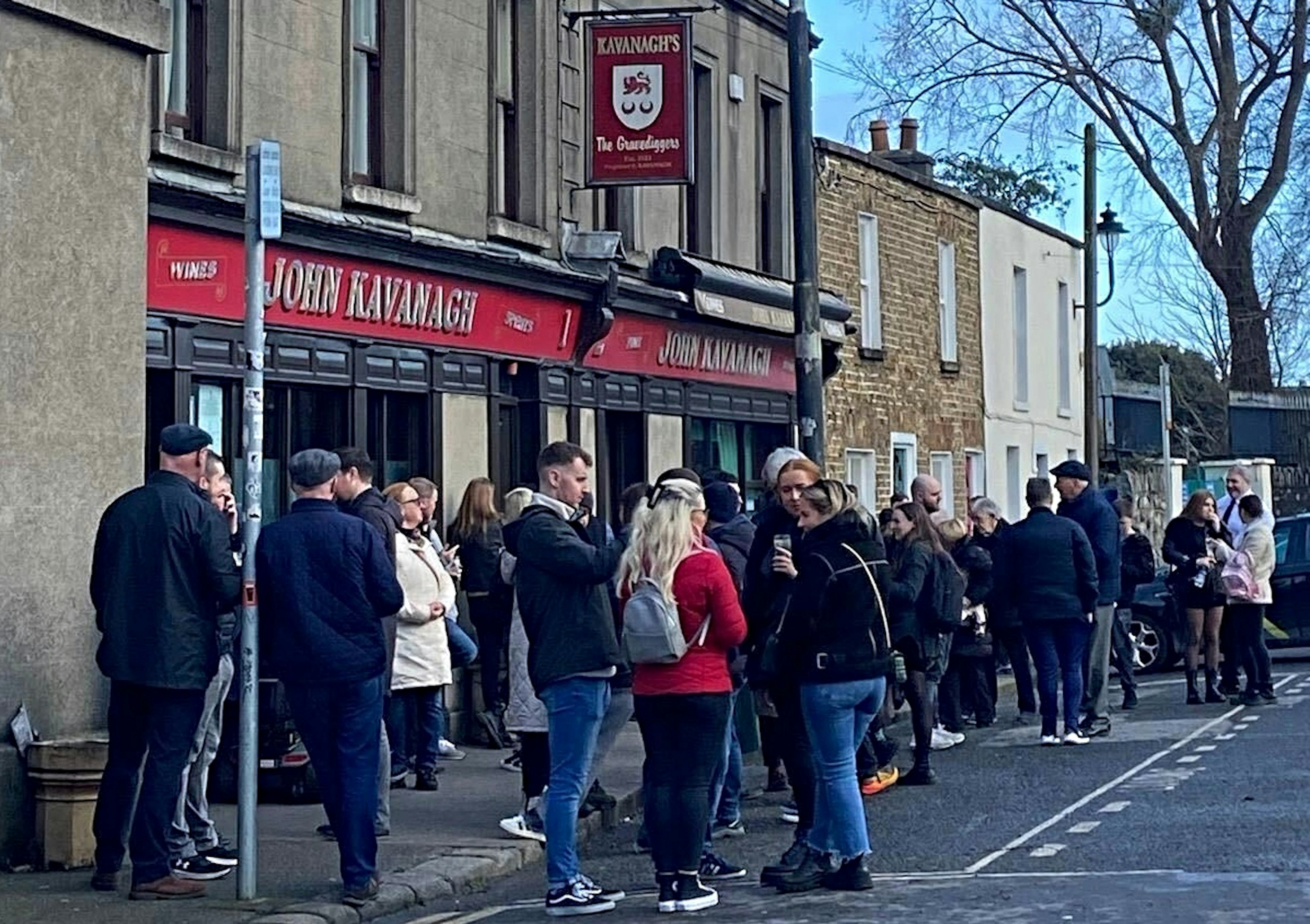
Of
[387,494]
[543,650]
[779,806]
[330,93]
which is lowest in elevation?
[779,806]

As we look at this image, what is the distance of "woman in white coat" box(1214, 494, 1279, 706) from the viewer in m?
18.7

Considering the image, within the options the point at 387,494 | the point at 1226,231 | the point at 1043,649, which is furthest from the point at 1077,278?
the point at 387,494

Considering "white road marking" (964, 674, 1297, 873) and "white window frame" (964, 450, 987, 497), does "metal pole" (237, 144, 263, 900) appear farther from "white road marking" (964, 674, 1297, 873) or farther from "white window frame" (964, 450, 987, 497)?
"white window frame" (964, 450, 987, 497)

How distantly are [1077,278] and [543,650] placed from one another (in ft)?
96.5

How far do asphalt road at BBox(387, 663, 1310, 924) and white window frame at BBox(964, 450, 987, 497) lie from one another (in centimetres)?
1553

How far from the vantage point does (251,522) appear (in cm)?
940

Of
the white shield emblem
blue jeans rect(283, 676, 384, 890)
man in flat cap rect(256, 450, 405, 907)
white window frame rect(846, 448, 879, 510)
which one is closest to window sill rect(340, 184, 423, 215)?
the white shield emblem

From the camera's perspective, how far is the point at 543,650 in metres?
9.74

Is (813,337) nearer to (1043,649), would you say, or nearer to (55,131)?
(1043,649)

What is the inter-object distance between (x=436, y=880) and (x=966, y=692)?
341 inches

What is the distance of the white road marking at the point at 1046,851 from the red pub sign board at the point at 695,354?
7.92m

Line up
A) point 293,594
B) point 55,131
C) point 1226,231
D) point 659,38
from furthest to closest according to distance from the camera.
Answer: point 1226,231 → point 659,38 → point 55,131 → point 293,594

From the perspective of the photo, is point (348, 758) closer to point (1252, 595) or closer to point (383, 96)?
point (383, 96)

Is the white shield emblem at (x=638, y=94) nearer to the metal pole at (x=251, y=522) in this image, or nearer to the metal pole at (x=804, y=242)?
the metal pole at (x=804, y=242)
